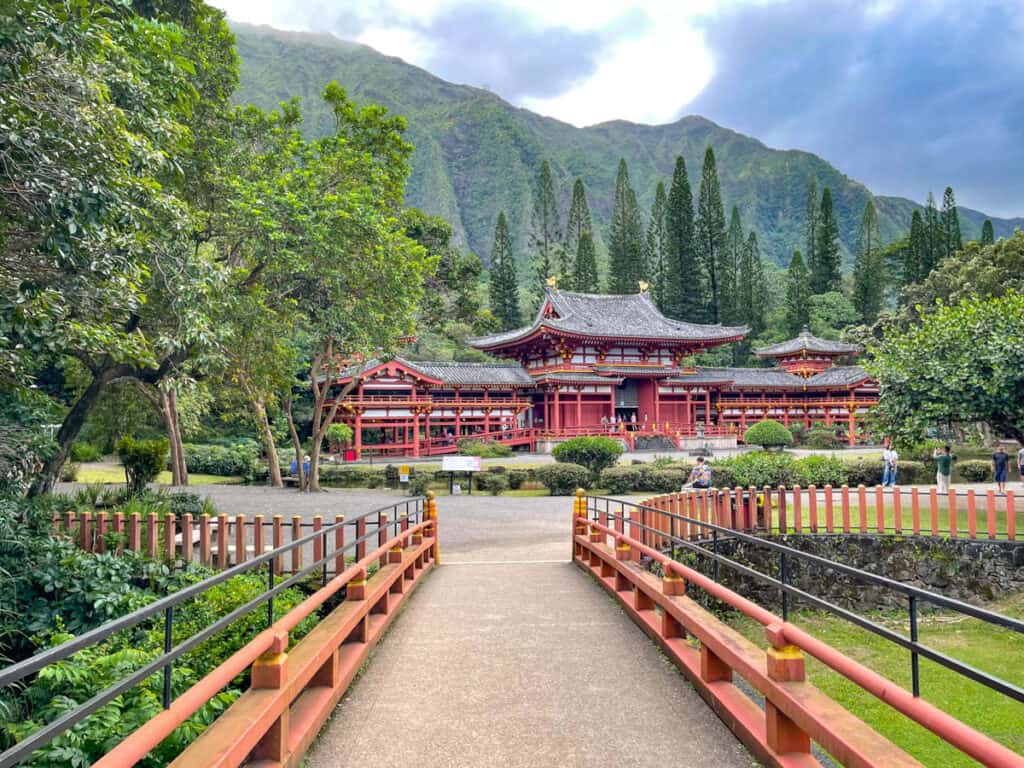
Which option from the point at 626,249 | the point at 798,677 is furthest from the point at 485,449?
the point at 626,249

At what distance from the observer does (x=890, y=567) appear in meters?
12.2

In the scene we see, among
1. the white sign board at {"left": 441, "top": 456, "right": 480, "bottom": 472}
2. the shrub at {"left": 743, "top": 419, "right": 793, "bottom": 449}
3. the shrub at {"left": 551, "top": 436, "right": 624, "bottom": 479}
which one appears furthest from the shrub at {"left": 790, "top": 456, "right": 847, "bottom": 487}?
the shrub at {"left": 743, "top": 419, "right": 793, "bottom": 449}

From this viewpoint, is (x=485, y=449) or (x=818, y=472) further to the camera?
(x=485, y=449)

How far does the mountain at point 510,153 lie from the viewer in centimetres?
12300

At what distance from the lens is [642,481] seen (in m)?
20.2

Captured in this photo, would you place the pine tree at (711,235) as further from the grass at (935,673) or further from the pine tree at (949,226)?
the grass at (935,673)

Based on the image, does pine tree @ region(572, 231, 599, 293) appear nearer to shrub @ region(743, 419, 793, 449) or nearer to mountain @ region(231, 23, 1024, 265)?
shrub @ region(743, 419, 793, 449)

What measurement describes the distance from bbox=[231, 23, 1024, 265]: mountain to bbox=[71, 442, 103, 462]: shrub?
288 feet

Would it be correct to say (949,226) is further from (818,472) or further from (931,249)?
(818,472)

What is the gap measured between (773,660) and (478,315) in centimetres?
4886

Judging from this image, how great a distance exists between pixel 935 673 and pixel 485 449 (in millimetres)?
23408

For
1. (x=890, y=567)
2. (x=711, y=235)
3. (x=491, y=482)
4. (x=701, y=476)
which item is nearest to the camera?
(x=890, y=567)

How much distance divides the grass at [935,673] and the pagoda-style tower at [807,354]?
3310 cm

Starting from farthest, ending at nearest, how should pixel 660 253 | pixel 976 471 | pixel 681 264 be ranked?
pixel 660 253 < pixel 681 264 < pixel 976 471
